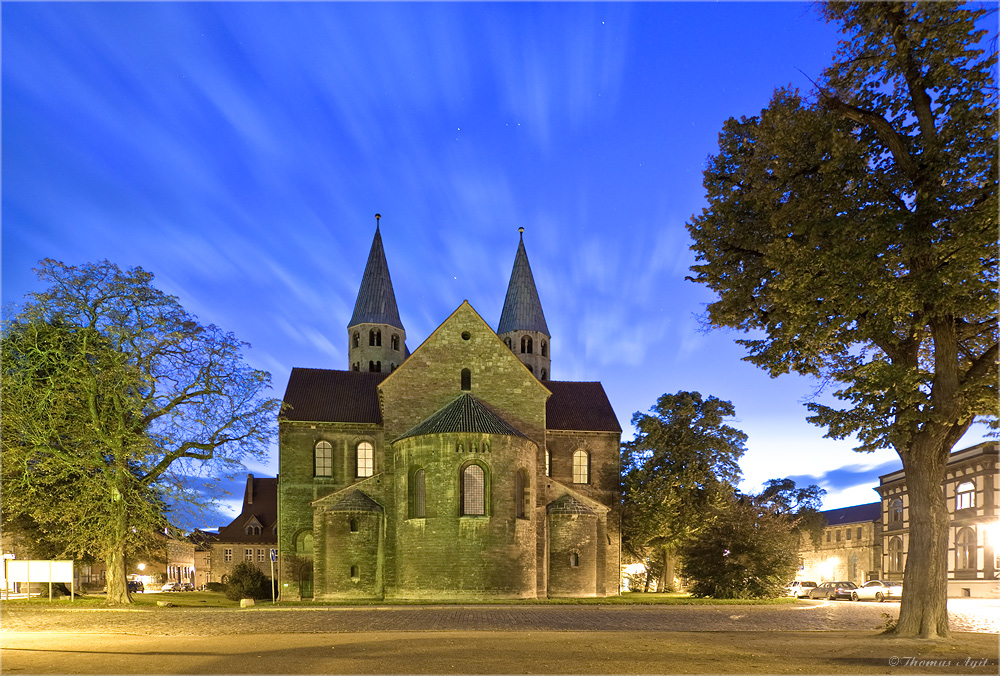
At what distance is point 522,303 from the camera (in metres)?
64.3

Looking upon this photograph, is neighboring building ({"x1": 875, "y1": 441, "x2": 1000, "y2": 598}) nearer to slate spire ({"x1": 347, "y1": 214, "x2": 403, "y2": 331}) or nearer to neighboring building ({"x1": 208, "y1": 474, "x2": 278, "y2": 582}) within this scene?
slate spire ({"x1": 347, "y1": 214, "x2": 403, "y2": 331})

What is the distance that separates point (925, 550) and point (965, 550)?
38.0 metres

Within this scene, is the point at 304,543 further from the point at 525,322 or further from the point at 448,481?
the point at 525,322

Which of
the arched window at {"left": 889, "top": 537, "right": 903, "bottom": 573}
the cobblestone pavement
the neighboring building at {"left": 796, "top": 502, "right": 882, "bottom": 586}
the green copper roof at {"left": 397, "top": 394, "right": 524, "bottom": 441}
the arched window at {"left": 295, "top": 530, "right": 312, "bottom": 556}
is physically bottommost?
the neighboring building at {"left": 796, "top": 502, "right": 882, "bottom": 586}

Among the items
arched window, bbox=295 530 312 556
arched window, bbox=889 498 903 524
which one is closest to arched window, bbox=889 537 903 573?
arched window, bbox=889 498 903 524

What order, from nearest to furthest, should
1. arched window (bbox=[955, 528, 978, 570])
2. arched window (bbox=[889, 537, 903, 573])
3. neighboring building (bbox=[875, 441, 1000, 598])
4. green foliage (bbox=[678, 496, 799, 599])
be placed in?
green foliage (bbox=[678, 496, 799, 599]) < neighboring building (bbox=[875, 441, 1000, 598]) < arched window (bbox=[955, 528, 978, 570]) < arched window (bbox=[889, 537, 903, 573])

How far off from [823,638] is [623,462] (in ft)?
101

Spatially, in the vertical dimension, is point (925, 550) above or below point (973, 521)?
above

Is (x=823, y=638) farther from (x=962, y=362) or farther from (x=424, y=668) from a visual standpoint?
(x=424, y=668)

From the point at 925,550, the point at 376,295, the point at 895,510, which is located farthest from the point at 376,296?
the point at 925,550

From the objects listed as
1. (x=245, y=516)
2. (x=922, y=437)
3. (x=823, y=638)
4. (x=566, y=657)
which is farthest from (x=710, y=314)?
(x=245, y=516)

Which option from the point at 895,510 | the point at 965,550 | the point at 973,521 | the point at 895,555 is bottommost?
the point at 895,555

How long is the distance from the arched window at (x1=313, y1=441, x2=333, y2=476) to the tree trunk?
33.4 m

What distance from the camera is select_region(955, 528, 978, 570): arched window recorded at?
47719mm
